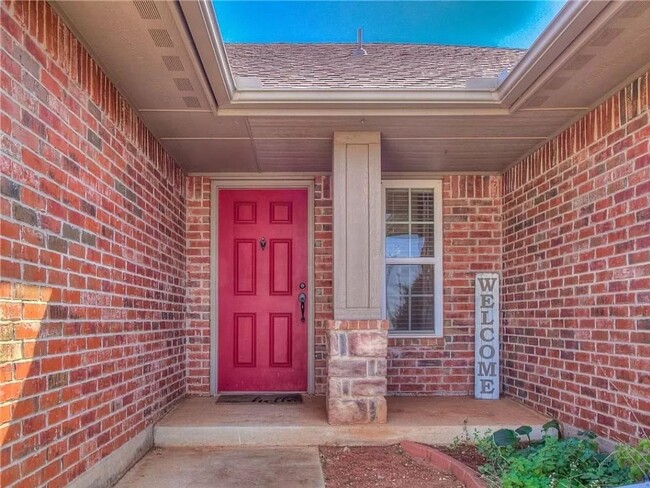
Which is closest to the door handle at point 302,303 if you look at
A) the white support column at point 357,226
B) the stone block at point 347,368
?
the white support column at point 357,226

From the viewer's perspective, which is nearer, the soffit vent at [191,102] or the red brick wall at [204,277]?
the soffit vent at [191,102]

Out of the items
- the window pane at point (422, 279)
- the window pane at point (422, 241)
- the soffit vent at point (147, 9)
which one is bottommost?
the window pane at point (422, 279)

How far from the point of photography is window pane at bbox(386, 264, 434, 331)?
5789mm

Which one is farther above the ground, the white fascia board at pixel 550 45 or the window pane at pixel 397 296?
the white fascia board at pixel 550 45

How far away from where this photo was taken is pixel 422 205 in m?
5.90

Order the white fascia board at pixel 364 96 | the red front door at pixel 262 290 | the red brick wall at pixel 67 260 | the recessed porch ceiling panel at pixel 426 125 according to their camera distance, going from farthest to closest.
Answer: the red front door at pixel 262 290 → the recessed porch ceiling panel at pixel 426 125 → the white fascia board at pixel 364 96 → the red brick wall at pixel 67 260

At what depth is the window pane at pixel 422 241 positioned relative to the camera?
5.86 meters

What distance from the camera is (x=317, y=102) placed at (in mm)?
4023

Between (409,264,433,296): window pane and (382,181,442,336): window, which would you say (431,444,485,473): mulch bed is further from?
(409,264,433,296): window pane

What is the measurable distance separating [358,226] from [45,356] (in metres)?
2.55

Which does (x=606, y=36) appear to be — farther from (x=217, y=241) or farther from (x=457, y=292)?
(x=217, y=241)

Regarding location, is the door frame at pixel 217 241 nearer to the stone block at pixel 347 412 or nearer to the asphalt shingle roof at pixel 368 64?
the asphalt shingle roof at pixel 368 64

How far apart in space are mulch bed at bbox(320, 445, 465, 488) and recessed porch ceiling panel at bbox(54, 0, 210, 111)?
263cm

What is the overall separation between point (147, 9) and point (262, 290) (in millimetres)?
3478
